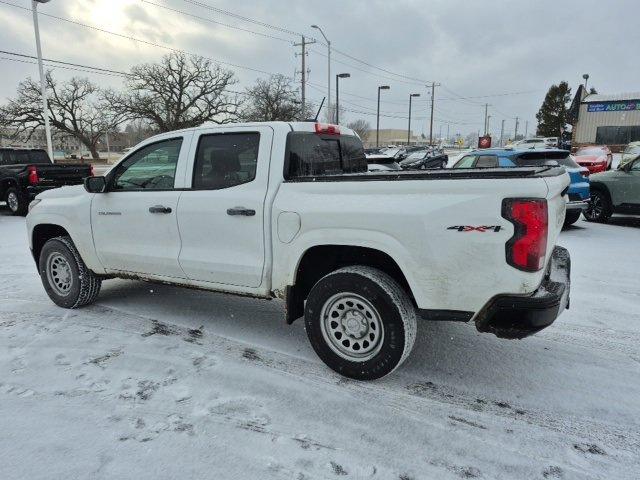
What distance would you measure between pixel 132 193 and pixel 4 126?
5075 centimetres

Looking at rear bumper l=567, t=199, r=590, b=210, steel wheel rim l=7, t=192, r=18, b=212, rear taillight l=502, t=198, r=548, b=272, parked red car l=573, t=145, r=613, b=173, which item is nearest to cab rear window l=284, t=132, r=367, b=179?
rear taillight l=502, t=198, r=548, b=272

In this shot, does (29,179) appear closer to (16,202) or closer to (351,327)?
(16,202)

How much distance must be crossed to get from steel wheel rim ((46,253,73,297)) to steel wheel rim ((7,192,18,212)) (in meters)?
8.94

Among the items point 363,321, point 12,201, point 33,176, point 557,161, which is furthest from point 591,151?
point 12,201

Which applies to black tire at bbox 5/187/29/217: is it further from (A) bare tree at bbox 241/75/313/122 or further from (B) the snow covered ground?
(A) bare tree at bbox 241/75/313/122

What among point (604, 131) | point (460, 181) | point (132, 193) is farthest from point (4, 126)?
point (604, 131)

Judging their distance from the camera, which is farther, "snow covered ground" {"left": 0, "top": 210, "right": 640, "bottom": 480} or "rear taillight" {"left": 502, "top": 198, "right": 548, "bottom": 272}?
"rear taillight" {"left": 502, "top": 198, "right": 548, "bottom": 272}

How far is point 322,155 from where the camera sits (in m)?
4.04

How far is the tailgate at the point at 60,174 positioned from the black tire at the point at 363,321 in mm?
11308

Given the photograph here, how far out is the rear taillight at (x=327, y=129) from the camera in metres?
4.03

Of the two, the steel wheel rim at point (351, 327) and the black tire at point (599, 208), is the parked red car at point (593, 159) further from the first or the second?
the steel wheel rim at point (351, 327)

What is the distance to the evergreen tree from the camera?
5812 centimetres

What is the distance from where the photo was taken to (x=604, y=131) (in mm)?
46031

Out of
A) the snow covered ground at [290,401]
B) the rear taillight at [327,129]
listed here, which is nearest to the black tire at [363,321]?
the snow covered ground at [290,401]
